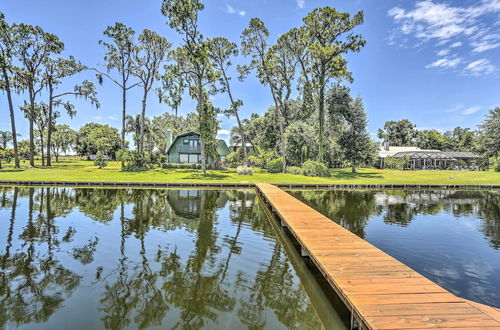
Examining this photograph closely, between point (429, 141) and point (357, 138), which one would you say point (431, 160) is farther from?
point (357, 138)

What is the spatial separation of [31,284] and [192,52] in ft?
106

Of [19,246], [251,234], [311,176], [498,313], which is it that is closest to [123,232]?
[19,246]

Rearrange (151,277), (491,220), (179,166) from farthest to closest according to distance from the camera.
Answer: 1. (179,166)
2. (491,220)
3. (151,277)

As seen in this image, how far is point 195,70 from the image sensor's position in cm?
3694

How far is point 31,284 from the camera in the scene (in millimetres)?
6578

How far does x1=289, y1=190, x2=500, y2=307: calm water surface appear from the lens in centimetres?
749

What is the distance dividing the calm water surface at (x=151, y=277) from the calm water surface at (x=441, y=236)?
12.0ft

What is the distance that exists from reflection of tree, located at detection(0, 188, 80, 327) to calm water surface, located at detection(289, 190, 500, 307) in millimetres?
8939

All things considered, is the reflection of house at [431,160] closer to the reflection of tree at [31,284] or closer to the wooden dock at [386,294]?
the wooden dock at [386,294]

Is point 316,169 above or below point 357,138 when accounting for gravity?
below

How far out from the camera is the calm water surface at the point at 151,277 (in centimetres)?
537

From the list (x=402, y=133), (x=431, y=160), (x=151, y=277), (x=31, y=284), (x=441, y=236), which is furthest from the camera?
(x=402, y=133)

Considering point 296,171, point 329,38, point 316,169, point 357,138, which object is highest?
point 329,38

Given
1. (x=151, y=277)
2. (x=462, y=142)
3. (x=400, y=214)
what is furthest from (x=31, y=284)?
(x=462, y=142)
